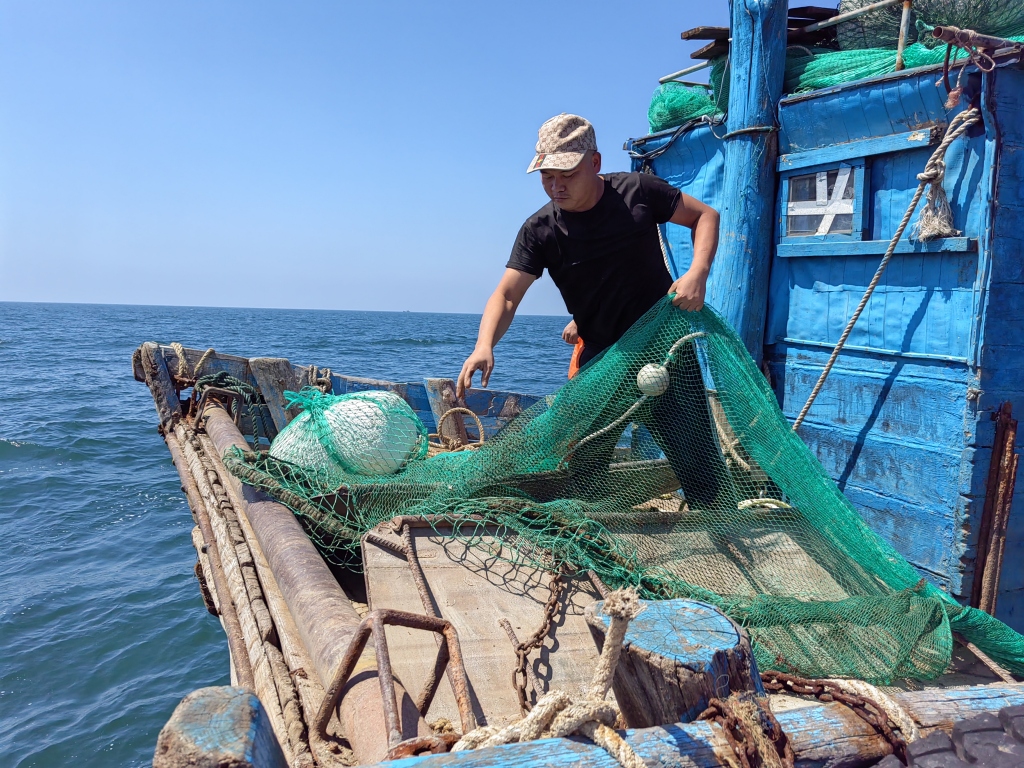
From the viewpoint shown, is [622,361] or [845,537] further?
[622,361]

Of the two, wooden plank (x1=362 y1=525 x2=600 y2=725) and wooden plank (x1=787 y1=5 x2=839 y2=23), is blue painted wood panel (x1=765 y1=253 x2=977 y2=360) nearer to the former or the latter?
wooden plank (x1=787 y1=5 x2=839 y2=23)

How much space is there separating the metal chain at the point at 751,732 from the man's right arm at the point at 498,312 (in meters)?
2.35

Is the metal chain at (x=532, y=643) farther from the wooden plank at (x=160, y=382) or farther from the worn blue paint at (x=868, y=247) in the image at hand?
the wooden plank at (x=160, y=382)

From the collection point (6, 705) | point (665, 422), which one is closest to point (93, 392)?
point (6, 705)

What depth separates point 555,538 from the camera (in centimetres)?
329

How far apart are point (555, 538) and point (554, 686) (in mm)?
750

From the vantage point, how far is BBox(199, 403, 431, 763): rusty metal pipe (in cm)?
214

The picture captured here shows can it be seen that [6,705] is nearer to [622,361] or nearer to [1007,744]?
[622,361]

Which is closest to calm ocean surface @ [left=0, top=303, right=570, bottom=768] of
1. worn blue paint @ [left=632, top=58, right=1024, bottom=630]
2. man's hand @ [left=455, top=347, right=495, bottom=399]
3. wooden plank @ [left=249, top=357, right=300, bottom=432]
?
wooden plank @ [left=249, top=357, right=300, bottom=432]

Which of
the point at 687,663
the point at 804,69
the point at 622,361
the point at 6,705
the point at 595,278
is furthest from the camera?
the point at 6,705

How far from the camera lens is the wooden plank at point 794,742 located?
146 centimetres

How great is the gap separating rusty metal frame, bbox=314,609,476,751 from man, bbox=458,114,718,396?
1632 millimetres

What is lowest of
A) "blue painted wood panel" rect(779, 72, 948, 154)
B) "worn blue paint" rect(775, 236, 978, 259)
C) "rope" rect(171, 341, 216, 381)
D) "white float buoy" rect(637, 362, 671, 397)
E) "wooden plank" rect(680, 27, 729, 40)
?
"rope" rect(171, 341, 216, 381)

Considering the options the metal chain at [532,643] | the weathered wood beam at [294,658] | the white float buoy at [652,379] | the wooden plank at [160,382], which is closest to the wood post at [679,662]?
the metal chain at [532,643]
